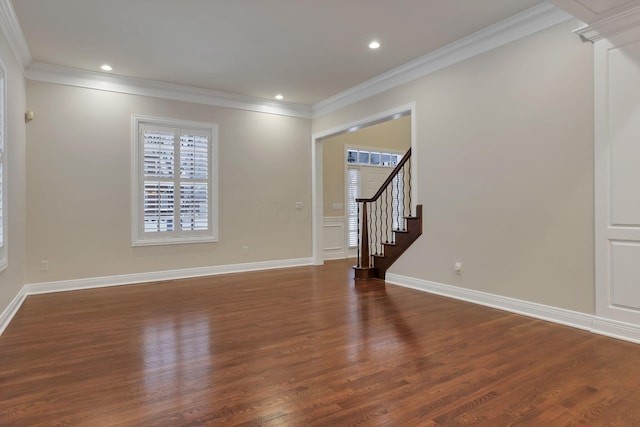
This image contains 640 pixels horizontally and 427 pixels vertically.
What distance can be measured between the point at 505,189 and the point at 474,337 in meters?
1.59

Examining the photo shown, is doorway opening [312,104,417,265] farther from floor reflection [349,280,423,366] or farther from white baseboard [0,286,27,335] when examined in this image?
white baseboard [0,286,27,335]

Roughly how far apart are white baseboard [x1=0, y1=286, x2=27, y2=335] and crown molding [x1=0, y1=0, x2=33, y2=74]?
258cm


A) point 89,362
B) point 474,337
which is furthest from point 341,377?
point 89,362

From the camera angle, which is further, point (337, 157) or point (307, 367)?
point (337, 157)

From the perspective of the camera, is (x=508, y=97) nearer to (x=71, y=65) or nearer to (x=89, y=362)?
(x=89, y=362)

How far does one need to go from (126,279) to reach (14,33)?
3.11 meters

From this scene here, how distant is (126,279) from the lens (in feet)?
16.8

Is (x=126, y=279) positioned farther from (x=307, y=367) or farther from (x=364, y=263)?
(x=307, y=367)

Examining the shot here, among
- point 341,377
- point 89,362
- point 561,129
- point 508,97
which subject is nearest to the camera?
point 341,377

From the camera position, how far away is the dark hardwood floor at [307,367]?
6.02ft

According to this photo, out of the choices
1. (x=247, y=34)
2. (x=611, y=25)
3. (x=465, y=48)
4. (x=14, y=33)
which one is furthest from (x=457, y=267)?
(x=14, y=33)

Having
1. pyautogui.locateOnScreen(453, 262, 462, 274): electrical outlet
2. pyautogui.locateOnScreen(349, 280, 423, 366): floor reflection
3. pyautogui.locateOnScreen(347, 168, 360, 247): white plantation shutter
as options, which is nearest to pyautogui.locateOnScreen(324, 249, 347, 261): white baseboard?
pyautogui.locateOnScreen(347, 168, 360, 247): white plantation shutter

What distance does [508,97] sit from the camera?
3.66 m

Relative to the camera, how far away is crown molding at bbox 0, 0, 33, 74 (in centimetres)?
321
